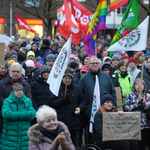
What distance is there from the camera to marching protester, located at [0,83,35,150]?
5.29m

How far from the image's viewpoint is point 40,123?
4223 mm

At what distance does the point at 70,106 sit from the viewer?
6309 mm

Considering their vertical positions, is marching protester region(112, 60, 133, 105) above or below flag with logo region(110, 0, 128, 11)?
below

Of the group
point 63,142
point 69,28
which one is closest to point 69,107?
point 63,142

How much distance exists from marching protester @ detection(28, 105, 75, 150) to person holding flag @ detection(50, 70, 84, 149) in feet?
6.42

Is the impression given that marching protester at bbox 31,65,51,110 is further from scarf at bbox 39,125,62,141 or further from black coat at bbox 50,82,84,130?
scarf at bbox 39,125,62,141

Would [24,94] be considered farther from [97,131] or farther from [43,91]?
[97,131]

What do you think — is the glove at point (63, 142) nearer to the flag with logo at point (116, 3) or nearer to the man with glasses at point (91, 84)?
the man with glasses at point (91, 84)

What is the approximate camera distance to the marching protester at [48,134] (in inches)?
152

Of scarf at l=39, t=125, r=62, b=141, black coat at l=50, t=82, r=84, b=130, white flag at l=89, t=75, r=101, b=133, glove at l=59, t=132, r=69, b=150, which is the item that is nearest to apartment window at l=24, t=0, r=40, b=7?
white flag at l=89, t=75, r=101, b=133

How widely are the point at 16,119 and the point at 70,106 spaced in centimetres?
132

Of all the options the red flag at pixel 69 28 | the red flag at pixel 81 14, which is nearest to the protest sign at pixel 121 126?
the red flag at pixel 69 28

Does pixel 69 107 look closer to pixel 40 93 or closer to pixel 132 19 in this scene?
pixel 40 93

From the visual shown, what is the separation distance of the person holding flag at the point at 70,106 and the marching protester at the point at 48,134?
196 centimetres
